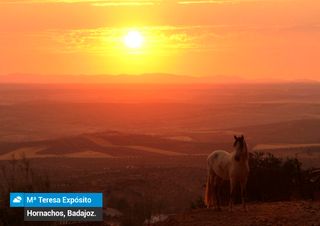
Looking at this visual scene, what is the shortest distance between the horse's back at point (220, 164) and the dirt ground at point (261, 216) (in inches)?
32.6

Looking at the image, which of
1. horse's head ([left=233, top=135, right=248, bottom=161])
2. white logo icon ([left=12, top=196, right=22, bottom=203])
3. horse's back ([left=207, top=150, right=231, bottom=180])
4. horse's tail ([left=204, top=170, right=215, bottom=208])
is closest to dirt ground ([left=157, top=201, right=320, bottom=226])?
horse's tail ([left=204, top=170, right=215, bottom=208])

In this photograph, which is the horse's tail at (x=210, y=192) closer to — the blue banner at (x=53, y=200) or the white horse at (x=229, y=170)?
the white horse at (x=229, y=170)

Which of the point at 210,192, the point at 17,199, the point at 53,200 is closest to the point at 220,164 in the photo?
the point at 210,192

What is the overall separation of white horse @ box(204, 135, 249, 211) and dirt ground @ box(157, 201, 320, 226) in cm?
47

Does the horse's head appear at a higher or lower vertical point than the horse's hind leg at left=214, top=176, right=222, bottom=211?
higher

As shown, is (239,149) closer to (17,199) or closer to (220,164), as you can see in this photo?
(220,164)

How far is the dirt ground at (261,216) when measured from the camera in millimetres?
13141

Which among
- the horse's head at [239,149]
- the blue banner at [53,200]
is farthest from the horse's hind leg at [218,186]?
the blue banner at [53,200]

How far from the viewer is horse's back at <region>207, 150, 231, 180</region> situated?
15633 mm

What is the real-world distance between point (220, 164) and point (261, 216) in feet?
7.55

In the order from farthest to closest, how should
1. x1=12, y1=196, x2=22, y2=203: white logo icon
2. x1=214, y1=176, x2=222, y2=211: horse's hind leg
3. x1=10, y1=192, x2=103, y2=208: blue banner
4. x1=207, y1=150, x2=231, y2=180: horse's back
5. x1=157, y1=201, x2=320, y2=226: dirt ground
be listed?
x1=214, y1=176, x2=222, y2=211: horse's hind leg → x1=207, y1=150, x2=231, y2=180: horse's back → x1=12, y1=196, x2=22, y2=203: white logo icon → x1=10, y1=192, x2=103, y2=208: blue banner → x1=157, y1=201, x2=320, y2=226: dirt ground

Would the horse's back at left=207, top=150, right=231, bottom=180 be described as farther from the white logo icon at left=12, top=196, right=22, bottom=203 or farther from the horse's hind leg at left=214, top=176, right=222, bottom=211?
the white logo icon at left=12, top=196, right=22, bottom=203

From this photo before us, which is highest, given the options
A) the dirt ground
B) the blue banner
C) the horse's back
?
the horse's back

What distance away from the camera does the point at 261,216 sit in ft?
45.2
